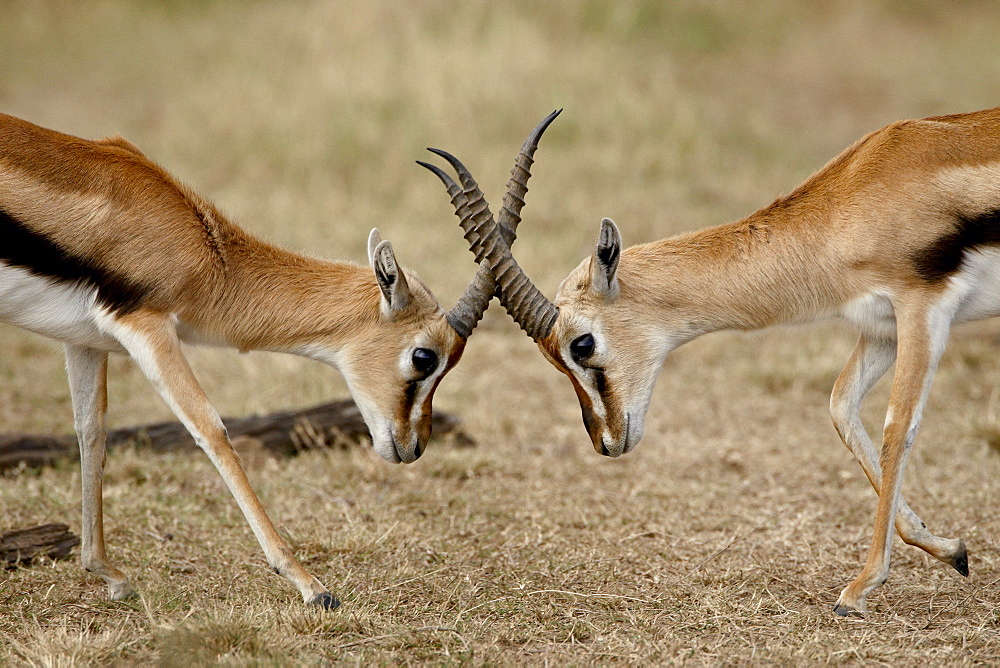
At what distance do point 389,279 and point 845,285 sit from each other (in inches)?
86.5

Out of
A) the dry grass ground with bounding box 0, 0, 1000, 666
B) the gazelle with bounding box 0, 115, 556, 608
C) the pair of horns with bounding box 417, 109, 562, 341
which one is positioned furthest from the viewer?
the pair of horns with bounding box 417, 109, 562, 341

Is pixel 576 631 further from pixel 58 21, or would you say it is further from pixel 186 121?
pixel 58 21

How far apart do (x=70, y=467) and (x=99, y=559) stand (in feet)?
5.95

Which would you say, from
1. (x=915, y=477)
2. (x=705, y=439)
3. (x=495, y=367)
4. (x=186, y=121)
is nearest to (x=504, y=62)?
(x=186, y=121)

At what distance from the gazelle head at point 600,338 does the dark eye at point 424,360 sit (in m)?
0.44

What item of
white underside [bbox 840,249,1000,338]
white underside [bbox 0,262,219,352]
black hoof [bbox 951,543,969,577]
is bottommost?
black hoof [bbox 951,543,969,577]

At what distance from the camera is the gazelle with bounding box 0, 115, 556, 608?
4590mm

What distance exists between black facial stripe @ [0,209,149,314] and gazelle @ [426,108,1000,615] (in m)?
1.62

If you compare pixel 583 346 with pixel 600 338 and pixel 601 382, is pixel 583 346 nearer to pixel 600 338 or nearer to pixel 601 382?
pixel 600 338

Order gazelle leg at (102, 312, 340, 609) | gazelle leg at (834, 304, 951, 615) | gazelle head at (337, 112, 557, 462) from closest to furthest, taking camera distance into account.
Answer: gazelle leg at (102, 312, 340, 609)
gazelle leg at (834, 304, 951, 615)
gazelle head at (337, 112, 557, 462)

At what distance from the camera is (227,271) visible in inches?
198

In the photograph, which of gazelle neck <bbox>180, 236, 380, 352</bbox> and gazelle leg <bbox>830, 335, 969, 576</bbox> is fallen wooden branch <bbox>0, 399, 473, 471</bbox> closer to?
gazelle neck <bbox>180, 236, 380, 352</bbox>

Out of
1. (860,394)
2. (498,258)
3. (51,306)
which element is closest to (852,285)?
(860,394)

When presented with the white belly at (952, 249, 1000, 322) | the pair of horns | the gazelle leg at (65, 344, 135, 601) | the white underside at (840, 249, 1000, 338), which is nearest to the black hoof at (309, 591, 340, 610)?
the gazelle leg at (65, 344, 135, 601)
